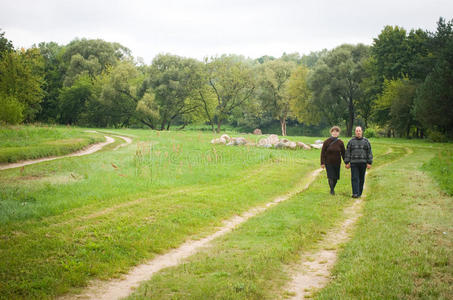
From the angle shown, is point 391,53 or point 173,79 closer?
point 391,53

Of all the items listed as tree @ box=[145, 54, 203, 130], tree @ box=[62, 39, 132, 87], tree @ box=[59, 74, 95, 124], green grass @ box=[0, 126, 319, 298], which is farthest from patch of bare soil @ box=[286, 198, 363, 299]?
tree @ box=[62, 39, 132, 87]

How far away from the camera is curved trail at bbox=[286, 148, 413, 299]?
6.56m

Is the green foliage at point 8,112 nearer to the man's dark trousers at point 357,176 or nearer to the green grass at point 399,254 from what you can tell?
the man's dark trousers at point 357,176

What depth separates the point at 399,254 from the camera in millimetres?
7363

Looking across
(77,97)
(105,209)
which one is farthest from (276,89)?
(105,209)

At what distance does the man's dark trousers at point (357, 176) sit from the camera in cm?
1444

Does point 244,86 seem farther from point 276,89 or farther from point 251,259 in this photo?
point 251,259

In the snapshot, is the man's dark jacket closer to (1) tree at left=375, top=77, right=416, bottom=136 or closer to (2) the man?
(2) the man

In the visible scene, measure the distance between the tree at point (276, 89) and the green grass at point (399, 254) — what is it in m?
62.6

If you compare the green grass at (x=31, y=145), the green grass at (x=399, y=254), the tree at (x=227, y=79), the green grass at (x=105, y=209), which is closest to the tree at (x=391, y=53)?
the tree at (x=227, y=79)

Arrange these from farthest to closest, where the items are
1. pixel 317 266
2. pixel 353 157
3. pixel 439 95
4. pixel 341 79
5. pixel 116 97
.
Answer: pixel 116 97 → pixel 341 79 → pixel 439 95 → pixel 353 157 → pixel 317 266

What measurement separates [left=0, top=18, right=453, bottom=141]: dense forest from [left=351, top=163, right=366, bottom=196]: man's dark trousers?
29128 mm

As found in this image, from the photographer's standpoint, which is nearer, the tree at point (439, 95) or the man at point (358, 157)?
the man at point (358, 157)

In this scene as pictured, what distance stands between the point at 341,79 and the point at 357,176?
4999 cm
